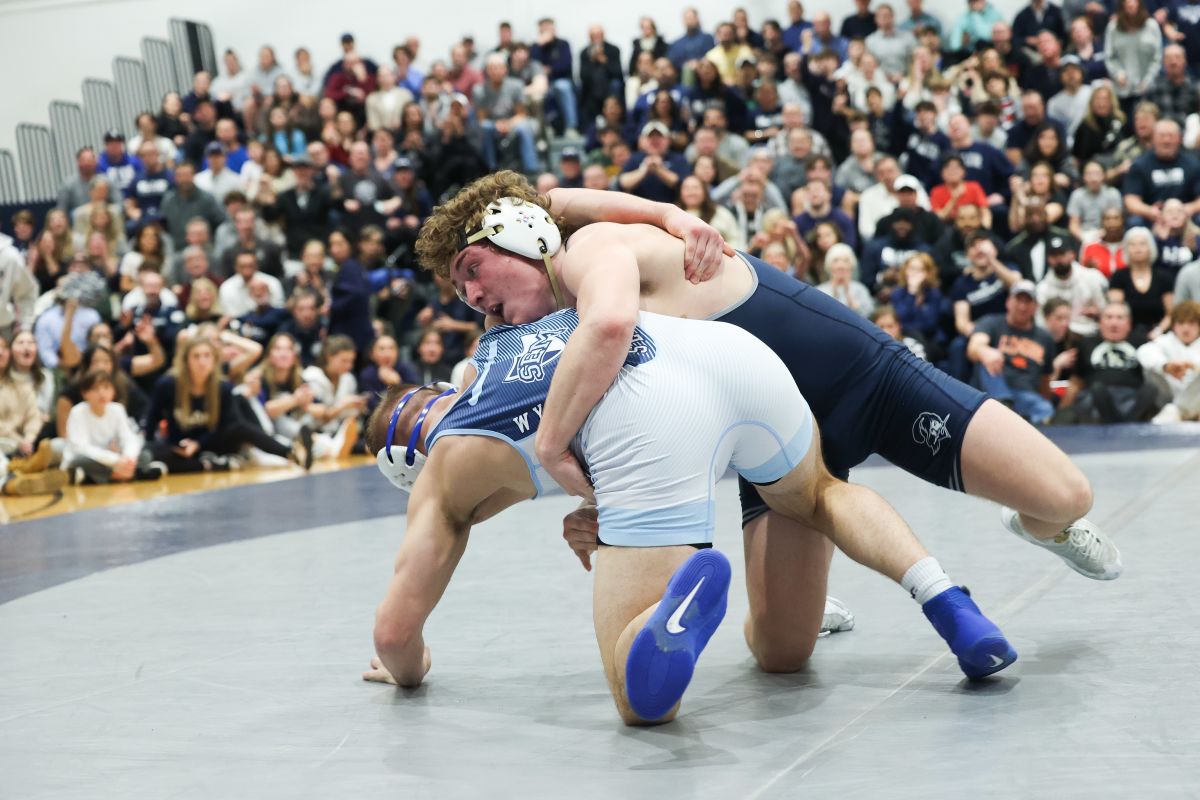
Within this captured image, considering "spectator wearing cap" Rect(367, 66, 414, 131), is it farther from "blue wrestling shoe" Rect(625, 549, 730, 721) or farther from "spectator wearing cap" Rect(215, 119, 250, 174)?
"blue wrestling shoe" Rect(625, 549, 730, 721)

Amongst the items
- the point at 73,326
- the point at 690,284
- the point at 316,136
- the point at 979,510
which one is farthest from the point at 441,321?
the point at 690,284

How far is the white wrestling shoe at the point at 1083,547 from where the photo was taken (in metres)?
3.04

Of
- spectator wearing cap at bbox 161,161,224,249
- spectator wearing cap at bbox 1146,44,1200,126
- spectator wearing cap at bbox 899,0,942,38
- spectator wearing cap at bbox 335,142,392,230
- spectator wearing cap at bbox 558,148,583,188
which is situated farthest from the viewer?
spectator wearing cap at bbox 899,0,942,38

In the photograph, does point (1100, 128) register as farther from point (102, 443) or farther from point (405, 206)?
point (102, 443)

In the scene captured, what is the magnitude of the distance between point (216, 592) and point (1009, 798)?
2502 mm

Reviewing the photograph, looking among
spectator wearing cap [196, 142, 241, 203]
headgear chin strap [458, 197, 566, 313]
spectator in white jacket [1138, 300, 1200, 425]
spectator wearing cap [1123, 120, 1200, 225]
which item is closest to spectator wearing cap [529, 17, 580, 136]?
spectator wearing cap [196, 142, 241, 203]

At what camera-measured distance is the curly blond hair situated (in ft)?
9.20

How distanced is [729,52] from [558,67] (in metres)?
1.74

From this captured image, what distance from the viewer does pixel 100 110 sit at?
14695 millimetres

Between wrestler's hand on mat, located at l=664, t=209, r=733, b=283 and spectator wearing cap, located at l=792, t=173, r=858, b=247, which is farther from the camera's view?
spectator wearing cap, located at l=792, t=173, r=858, b=247

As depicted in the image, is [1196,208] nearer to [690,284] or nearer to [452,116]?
[452,116]

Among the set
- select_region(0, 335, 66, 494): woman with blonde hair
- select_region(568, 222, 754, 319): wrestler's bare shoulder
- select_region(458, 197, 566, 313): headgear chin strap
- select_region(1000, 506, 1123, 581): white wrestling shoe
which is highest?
select_region(458, 197, 566, 313): headgear chin strap

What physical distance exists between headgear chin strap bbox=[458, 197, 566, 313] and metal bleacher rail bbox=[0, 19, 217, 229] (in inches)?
488

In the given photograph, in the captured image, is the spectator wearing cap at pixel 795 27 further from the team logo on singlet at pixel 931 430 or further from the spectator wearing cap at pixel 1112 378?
the team logo on singlet at pixel 931 430
